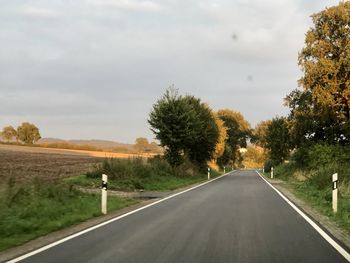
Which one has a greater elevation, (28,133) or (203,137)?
(28,133)

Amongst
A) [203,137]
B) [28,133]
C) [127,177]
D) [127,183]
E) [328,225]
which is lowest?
[328,225]

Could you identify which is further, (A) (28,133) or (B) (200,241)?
(A) (28,133)

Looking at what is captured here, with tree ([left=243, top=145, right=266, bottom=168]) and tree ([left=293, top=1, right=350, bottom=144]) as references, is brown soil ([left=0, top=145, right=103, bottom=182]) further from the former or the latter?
tree ([left=243, top=145, right=266, bottom=168])

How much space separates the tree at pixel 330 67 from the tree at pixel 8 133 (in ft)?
242

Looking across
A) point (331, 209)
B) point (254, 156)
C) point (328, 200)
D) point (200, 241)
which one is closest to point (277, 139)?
point (328, 200)

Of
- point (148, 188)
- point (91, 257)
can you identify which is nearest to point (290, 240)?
point (91, 257)

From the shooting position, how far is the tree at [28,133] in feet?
345

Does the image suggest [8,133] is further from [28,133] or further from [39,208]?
[39,208]

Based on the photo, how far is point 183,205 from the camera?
19.1 meters

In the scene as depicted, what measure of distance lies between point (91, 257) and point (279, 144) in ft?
187

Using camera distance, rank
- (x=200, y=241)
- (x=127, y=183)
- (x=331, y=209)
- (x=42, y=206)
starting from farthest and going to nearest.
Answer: (x=127, y=183) < (x=331, y=209) < (x=42, y=206) < (x=200, y=241)

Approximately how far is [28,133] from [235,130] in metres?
47.3

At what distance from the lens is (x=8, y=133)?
104 metres

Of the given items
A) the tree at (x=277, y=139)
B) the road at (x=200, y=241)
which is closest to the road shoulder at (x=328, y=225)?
the road at (x=200, y=241)
